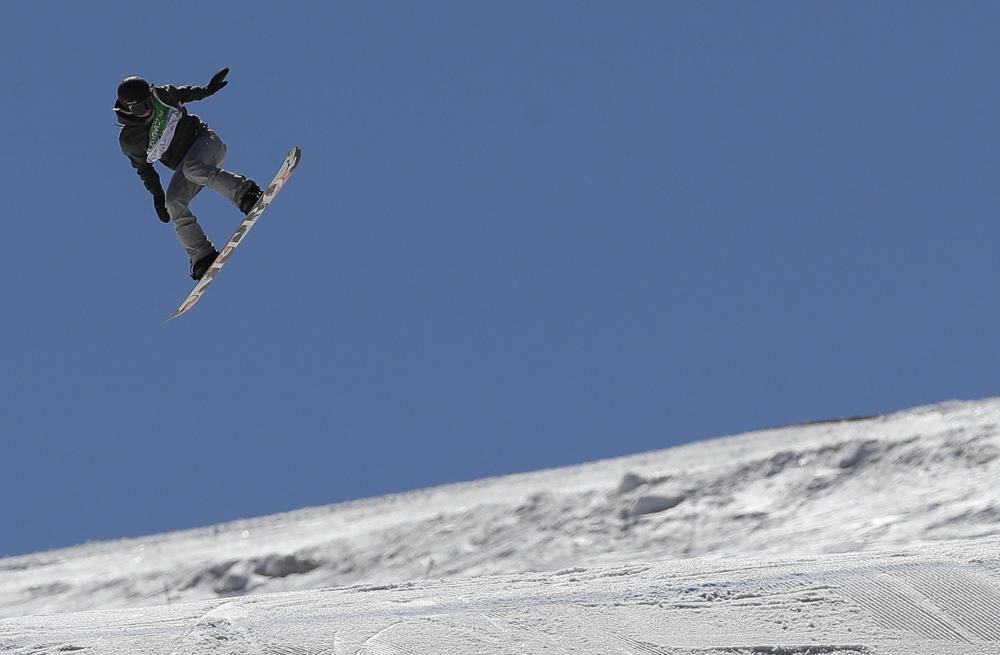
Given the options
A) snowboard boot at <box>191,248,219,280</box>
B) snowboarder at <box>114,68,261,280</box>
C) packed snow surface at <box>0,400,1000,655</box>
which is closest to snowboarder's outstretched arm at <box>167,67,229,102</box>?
snowboarder at <box>114,68,261,280</box>

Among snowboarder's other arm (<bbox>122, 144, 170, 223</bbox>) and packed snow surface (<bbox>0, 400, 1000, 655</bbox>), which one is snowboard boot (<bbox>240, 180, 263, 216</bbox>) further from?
packed snow surface (<bbox>0, 400, 1000, 655</bbox>)

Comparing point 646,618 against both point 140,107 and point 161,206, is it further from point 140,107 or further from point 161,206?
point 161,206

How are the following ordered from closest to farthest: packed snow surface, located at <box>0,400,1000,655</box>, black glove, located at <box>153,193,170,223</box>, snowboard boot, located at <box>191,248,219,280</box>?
1. packed snow surface, located at <box>0,400,1000,655</box>
2. black glove, located at <box>153,193,170,223</box>
3. snowboard boot, located at <box>191,248,219,280</box>

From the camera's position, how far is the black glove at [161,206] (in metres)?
14.9

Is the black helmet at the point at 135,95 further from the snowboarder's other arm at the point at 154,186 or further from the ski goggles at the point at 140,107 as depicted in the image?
the snowboarder's other arm at the point at 154,186

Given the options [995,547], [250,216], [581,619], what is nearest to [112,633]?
[581,619]

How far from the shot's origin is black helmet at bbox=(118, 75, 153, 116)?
45.2ft

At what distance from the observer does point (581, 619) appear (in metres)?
11.0

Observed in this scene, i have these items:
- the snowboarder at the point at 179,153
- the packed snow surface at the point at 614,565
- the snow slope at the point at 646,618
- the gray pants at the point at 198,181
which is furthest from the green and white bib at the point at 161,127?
the snow slope at the point at 646,618

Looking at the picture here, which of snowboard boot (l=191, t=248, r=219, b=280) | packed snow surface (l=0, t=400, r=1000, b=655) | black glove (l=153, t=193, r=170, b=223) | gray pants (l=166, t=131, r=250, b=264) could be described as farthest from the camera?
snowboard boot (l=191, t=248, r=219, b=280)

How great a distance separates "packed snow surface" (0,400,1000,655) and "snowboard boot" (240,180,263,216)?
350 cm

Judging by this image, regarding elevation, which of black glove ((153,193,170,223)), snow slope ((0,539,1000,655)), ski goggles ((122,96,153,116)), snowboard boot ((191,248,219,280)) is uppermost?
ski goggles ((122,96,153,116))

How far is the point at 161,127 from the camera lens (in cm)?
1426

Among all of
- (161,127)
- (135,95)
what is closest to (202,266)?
(161,127)
